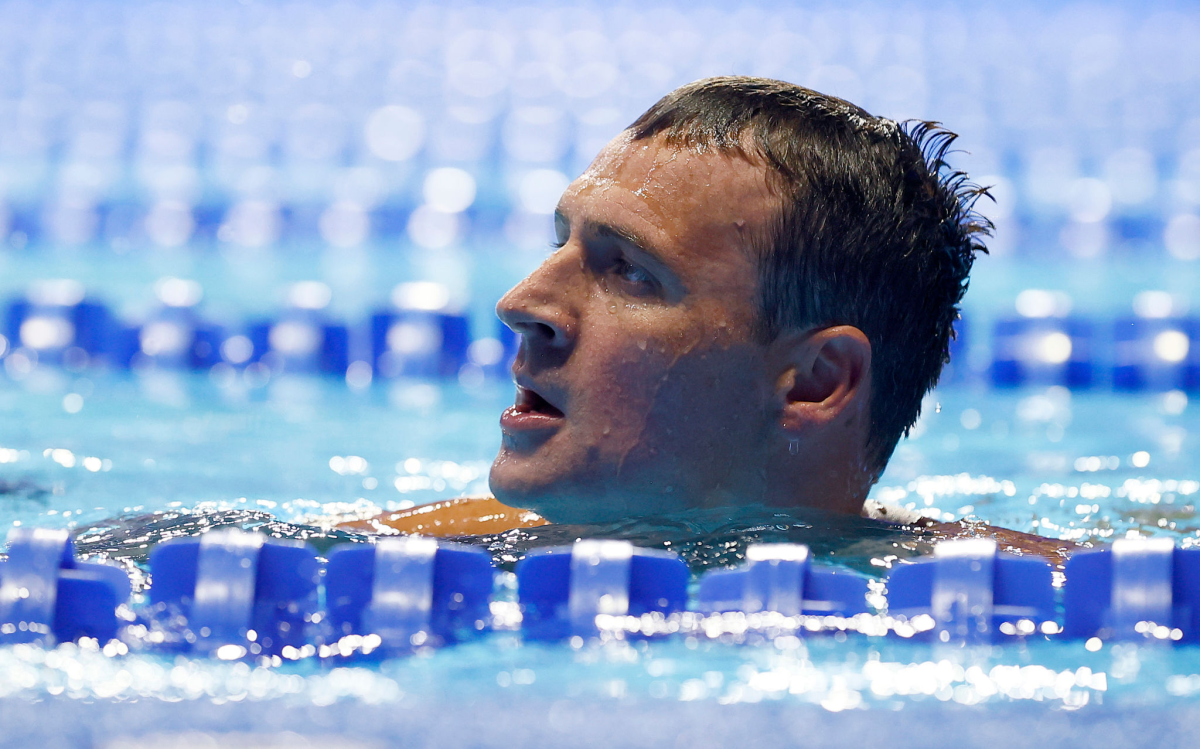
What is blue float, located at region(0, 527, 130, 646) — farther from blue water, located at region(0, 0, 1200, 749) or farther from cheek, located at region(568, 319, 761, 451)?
cheek, located at region(568, 319, 761, 451)

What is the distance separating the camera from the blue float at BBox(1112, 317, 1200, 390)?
5.25 m

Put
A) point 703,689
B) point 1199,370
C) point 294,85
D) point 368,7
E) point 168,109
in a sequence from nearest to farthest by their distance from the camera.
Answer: point 703,689 < point 1199,370 < point 168,109 < point 294,85 < point 368,7

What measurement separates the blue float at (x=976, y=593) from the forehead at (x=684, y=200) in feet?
1.70

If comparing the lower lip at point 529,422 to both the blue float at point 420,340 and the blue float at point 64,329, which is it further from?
the blue float at point 64,329

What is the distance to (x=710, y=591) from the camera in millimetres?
1652

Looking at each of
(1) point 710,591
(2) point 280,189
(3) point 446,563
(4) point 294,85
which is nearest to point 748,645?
(1) point 710,591

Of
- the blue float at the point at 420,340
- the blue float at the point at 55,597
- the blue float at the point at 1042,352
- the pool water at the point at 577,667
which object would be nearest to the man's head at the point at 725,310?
the pool water at the point at 577,667

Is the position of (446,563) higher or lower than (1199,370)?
lower

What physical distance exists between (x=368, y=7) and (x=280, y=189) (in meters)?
7.51

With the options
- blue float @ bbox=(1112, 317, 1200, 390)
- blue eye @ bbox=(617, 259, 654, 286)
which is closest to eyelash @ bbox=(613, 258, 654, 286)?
blue eye @ bbox=(617, 259, 654, 286)

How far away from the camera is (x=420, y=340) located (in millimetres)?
5371

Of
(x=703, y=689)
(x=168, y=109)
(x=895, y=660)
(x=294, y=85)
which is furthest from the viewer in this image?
(x=294, y=85)

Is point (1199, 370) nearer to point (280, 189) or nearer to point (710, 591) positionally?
point (710, 591)

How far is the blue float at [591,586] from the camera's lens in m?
1.61
